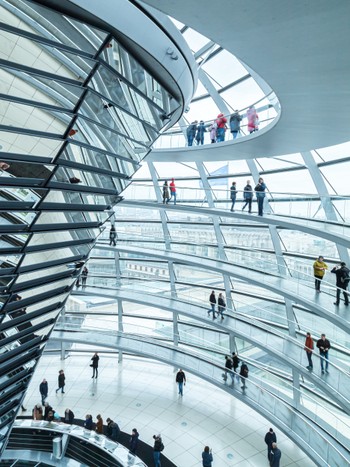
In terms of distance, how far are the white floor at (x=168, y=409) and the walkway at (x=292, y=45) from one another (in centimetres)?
1246

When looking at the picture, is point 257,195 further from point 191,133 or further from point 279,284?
point 279,284

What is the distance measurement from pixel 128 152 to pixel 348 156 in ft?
29.1

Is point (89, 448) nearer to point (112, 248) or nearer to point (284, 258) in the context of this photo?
point (112, 248)

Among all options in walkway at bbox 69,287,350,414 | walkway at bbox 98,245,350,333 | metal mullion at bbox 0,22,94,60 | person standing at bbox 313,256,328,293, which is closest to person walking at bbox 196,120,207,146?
walkway at bbox 98,245,350,333

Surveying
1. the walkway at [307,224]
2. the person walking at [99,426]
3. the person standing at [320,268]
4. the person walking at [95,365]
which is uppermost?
the walkway at [307,224]

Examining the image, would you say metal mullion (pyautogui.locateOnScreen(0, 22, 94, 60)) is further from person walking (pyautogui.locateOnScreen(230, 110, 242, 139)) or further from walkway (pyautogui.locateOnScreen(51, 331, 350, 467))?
walkway (pyautogui.locateOnScreen(51, 331, 350, 467))

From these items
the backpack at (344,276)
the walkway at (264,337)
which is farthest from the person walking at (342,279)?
the walkway at (264,337)

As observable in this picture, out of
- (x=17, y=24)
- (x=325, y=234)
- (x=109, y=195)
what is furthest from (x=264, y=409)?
(x=17, y=24)

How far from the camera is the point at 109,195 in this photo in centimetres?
757

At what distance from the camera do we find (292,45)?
4832mm

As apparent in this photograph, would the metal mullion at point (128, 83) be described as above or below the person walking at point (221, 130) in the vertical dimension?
below

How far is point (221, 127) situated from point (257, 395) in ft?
A: 34.7

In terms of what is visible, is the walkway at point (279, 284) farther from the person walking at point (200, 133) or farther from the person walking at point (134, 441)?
the person walking at point (134, 441)

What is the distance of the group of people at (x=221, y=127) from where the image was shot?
11492 millimetres
